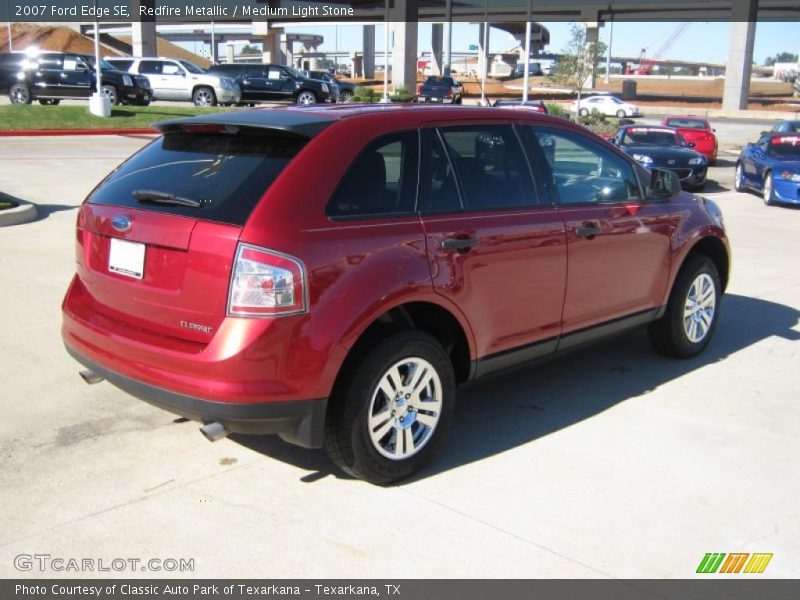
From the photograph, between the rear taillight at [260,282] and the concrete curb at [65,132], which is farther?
the concrete curb at [65,132]

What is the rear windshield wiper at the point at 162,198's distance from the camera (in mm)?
3836

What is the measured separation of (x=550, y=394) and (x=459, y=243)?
5.40ft

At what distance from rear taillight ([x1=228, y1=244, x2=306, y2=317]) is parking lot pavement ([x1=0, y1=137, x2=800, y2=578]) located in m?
0.97

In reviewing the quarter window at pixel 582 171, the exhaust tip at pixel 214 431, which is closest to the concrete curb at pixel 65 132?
the quarter window at pixel 582 171

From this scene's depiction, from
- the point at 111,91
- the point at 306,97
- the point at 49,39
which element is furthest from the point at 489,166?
the point at 49,39

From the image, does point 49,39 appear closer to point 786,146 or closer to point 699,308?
point 786,146

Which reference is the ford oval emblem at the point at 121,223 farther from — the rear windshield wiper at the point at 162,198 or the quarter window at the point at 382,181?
the quarter window at the point at 382,181

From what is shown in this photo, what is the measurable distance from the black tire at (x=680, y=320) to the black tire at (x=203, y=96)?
2794 centimetres

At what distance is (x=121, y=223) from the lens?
4.02 metres

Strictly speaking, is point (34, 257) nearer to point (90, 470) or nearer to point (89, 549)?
point (90, 470)

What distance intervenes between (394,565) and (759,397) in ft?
10.4

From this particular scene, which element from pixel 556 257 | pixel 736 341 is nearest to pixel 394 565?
pixel 556 257

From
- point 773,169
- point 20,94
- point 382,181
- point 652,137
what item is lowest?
point 773,169
